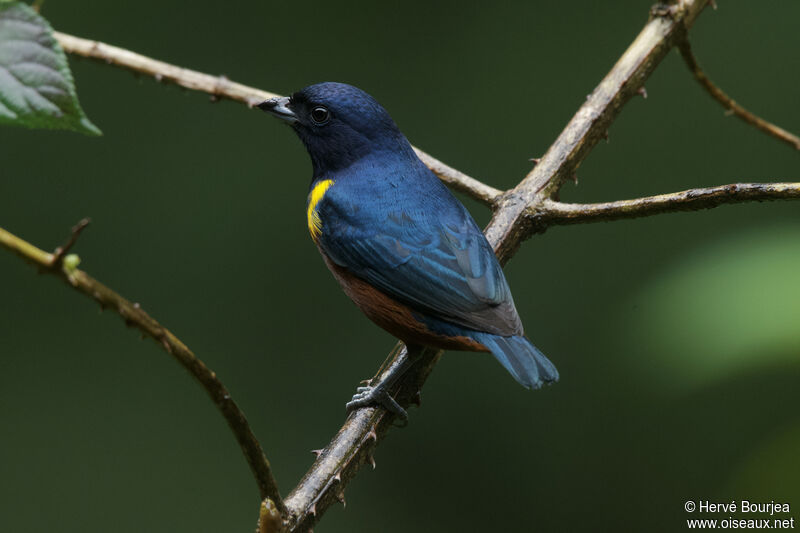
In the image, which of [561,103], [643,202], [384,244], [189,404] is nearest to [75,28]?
[189,404]

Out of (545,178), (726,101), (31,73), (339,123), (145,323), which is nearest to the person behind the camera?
(31,73)

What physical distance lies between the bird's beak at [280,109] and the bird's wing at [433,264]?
56 centimetres

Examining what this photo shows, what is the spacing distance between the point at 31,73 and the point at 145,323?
0.36 meters

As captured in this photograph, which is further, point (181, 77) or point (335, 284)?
point (335, 284)

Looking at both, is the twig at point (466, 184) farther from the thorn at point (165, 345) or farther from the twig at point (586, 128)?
the thorn at point (165, 345)

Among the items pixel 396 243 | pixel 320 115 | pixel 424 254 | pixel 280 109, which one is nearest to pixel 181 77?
pixel 280 109

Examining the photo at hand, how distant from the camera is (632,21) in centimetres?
577

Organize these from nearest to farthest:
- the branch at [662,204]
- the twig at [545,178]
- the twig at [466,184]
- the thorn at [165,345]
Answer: the thorn at [165,345] < the branch at [662,204] < the twig at [545,178] < the twig at [466,184]

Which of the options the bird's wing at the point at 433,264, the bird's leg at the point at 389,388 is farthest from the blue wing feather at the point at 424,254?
the bird's leg at the point at 389,388

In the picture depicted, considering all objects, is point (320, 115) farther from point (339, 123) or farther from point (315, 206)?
point (315, 206)

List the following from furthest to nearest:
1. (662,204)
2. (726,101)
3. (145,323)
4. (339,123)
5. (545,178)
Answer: (726,101), (339,123), (545,178), (662,204), (145,323)

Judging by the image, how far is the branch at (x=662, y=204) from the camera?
211 cm

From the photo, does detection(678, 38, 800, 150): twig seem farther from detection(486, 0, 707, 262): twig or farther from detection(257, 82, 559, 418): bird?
detection(257, 82, 559, 418): bird

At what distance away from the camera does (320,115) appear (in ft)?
10.9
